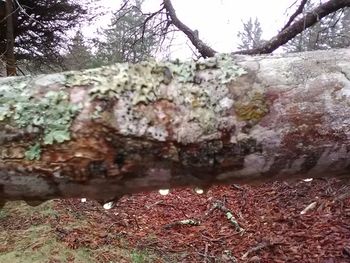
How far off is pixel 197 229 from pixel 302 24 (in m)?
3.10

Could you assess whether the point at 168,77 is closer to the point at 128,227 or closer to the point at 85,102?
the point at 85,102

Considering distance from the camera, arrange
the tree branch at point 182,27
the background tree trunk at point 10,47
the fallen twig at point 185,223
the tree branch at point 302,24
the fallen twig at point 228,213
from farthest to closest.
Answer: the background tree trunk at point 10,47 < the tree branch at point 182,27 < the fallen twig at point 185,223 < the fallen twig at point 228,213 < the tree branch at point 302,24

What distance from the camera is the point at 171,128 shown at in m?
0.95

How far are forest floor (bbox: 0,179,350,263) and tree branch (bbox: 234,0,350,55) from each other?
206 cm

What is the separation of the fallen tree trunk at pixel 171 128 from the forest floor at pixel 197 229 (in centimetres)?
378

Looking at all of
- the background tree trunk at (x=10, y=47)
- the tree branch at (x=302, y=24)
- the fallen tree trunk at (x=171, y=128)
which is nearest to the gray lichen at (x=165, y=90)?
the fallen tree trunk at (x=171, y=128)

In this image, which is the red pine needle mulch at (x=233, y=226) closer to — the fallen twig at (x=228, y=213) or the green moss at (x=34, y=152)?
the fallen twig at (x=228, y=213)

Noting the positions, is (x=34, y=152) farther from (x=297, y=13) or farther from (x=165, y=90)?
(x=297, y=13)

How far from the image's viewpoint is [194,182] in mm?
989

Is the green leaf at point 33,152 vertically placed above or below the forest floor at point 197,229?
above

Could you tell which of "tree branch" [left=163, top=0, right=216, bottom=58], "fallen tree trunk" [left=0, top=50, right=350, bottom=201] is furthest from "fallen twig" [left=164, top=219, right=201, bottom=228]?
"fallen tree trunk" [left=0, top=50, right=350, bottom=201]

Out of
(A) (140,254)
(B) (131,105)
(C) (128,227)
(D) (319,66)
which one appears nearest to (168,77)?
(B) (131,105)

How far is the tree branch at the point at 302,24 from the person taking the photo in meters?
5.29

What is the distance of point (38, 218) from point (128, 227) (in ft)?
4.00
